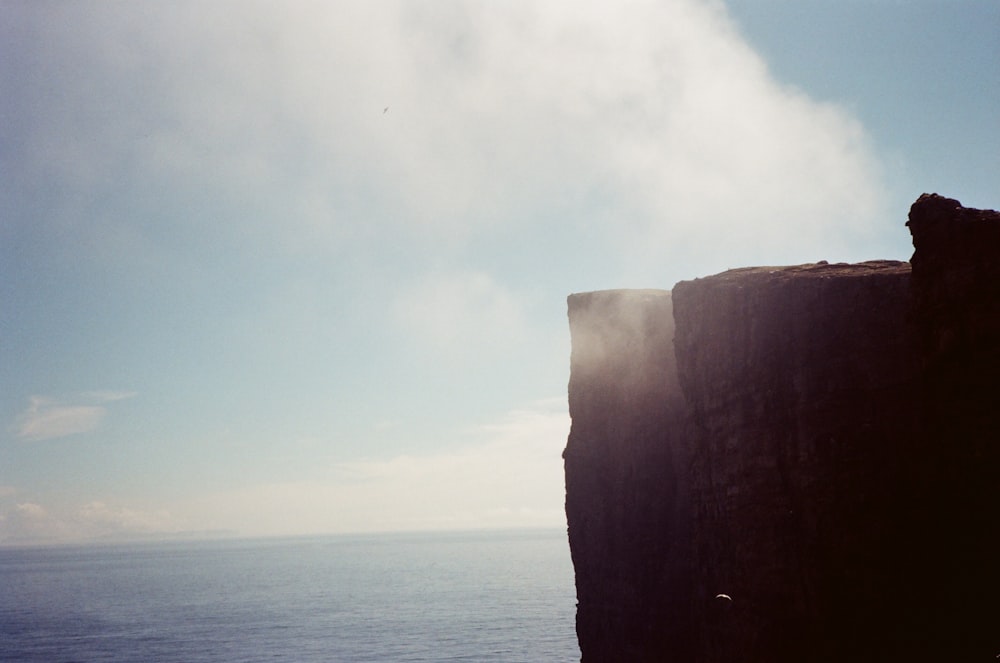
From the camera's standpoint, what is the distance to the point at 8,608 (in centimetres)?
14300

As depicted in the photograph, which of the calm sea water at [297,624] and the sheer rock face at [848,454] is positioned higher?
the sheer rock face at [848,454]

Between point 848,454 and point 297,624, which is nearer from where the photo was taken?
point 848,454

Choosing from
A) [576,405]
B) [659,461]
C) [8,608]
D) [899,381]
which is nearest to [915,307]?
[899,381]

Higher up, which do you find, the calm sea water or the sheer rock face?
the sheer rock face

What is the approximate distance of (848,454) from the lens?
24031mm

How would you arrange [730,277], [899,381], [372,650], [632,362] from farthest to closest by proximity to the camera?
[372,650], [632,362], [730,277], [899,381]

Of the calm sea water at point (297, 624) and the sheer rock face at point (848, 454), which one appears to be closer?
the sheer rock face at point (848, 454)

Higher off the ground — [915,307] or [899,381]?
[915,307]

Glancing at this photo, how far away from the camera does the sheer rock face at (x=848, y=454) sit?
1666 centimetres

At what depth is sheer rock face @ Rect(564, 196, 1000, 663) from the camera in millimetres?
16656

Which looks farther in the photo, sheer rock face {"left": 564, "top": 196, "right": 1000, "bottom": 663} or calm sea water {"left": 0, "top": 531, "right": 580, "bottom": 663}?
calm sea water {"left": 0, "top": 531, "right": 580, "bottom": 663}

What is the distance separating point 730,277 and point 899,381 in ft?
28.1

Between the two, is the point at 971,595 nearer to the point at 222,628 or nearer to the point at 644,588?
the point at 644,588

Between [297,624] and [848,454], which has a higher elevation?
[848,454]
